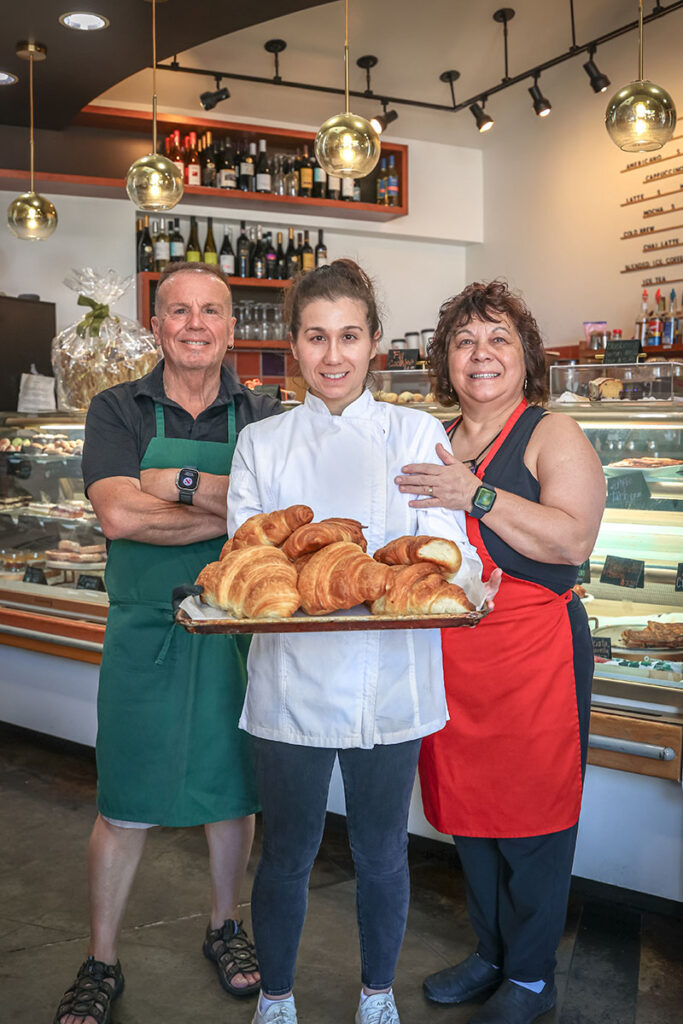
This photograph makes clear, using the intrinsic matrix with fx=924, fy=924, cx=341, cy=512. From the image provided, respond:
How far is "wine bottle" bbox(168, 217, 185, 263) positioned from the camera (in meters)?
6.50

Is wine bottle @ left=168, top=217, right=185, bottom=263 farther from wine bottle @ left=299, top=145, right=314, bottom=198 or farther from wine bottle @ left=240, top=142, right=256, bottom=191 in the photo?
wine bottle @ left=299, top=145, right=314, bottom=198

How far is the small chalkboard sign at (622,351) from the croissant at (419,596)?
6.48 feet

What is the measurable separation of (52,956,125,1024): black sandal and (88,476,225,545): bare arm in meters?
1.00

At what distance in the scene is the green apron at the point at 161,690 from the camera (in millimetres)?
2127

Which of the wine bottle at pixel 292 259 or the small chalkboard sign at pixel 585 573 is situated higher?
the wine bottle at pixel 292 259

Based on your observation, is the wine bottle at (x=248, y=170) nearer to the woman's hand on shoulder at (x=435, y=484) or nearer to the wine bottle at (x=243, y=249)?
the wine bottle at (x=243, y=249)

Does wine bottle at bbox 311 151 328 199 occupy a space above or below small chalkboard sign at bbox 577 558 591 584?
above

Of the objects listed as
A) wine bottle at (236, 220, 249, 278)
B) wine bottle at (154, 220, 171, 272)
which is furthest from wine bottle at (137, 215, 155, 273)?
wine bottle at (236, 220, 249, 278)

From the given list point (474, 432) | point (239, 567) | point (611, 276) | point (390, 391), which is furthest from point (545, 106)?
point (239, 567)

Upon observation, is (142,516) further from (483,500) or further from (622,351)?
(622,351)

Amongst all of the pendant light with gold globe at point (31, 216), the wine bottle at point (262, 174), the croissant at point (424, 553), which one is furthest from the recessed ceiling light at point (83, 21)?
the croissant at point (424, 553)

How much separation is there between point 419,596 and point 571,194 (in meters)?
6.15

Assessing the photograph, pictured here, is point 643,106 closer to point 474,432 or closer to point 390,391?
point 390,391

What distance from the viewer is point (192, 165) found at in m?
6.40
